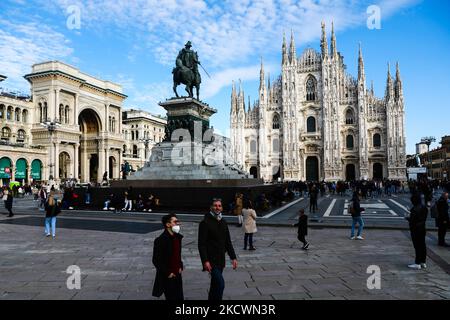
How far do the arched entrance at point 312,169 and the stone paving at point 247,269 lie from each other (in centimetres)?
4782

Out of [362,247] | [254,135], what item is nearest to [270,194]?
[362,247]

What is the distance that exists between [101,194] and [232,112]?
142 ft

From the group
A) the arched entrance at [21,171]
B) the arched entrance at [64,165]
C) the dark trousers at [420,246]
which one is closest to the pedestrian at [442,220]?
the dark trousers at [420,246]

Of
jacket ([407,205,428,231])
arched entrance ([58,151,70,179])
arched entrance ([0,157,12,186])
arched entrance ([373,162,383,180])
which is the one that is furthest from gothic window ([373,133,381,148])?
arched entrance ([0,157,12,186])

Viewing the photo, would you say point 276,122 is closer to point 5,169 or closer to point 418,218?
point 5,169

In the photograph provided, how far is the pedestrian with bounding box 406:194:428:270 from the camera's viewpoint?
267 inches

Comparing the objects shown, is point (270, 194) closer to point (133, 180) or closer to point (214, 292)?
point (133, 180)

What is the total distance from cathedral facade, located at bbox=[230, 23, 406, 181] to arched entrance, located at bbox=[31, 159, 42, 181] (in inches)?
1197

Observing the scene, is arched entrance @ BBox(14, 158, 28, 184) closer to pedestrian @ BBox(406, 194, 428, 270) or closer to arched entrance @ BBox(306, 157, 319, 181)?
arched entrance @ BBox(306, 157, 319, 181)

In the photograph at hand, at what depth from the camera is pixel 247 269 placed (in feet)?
22.4

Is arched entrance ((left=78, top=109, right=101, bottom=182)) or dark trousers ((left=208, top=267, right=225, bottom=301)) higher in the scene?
arched entrance ((left=78, top=109, right=101, bottom=182))

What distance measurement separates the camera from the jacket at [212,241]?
171 inches
